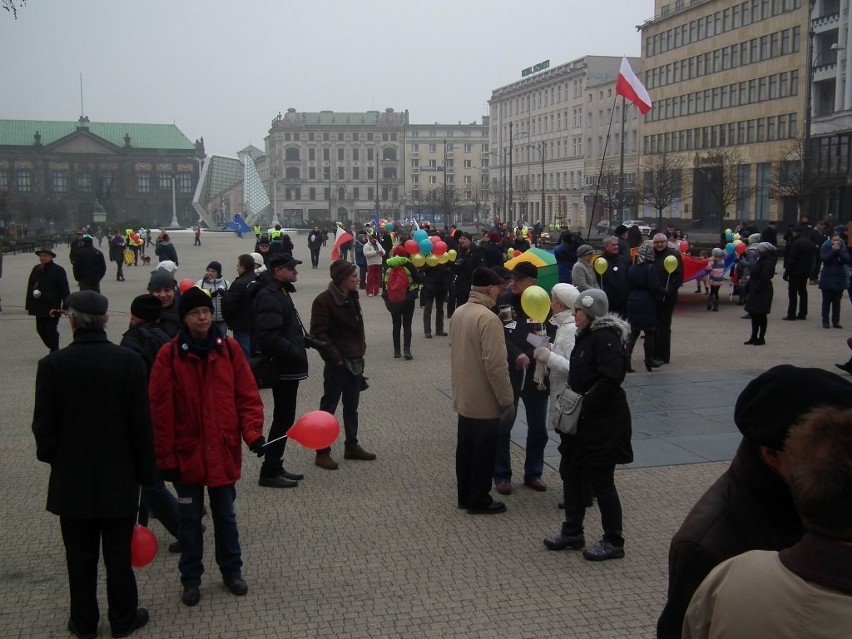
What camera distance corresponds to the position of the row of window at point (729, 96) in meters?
63.1

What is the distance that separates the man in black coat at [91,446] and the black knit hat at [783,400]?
334 cm

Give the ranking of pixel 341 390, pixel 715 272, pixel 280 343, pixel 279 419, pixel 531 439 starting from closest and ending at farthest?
pixel 280 343
pixel 531 439
pixel 279 419
pixel 341 390
pixel 715 272

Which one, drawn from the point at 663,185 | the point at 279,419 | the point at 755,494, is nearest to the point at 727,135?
the point at 663,185

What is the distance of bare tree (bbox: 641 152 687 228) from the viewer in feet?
200

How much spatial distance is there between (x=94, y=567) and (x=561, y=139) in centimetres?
10405

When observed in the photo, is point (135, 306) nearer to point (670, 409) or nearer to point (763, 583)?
point (763, 583)

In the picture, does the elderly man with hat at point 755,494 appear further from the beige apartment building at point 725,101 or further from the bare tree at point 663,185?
the bare tree at point 663,185

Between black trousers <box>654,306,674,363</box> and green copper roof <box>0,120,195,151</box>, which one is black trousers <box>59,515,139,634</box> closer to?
black trousers <box>654,306,674,363</box>

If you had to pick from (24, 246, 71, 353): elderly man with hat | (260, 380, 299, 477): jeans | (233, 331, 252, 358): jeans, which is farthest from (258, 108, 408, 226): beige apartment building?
(260, 380, 299, 477): jeans

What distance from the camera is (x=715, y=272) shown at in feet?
66.2

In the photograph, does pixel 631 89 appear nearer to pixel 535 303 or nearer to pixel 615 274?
pixel 615 274

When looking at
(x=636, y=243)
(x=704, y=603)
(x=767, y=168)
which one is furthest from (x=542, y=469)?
(x=767, y=168)

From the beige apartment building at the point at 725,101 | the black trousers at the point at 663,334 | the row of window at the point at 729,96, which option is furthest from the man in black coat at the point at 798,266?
the row of window at the point at 729,96

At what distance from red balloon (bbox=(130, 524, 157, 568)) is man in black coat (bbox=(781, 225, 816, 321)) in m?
15.4
